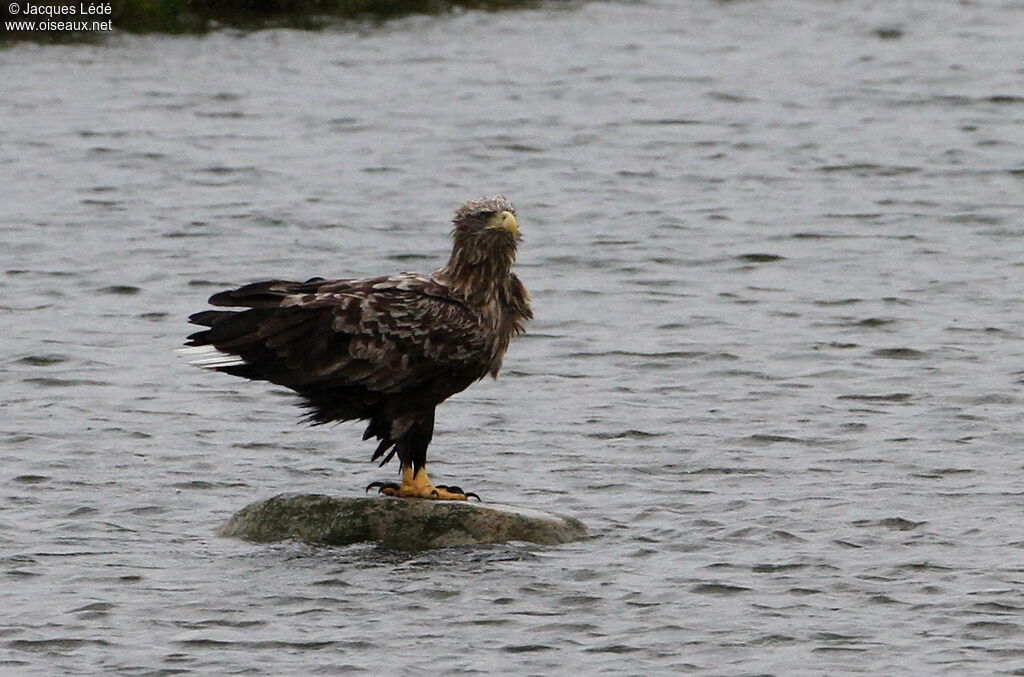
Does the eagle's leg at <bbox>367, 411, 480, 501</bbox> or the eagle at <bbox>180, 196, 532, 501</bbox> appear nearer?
the eagle at <bbox>180, 196, 532, 501</bbox>

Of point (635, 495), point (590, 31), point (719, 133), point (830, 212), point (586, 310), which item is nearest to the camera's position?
point (635, 495)

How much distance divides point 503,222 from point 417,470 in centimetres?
153

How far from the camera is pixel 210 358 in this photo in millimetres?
12492

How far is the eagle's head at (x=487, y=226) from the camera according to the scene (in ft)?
41.3

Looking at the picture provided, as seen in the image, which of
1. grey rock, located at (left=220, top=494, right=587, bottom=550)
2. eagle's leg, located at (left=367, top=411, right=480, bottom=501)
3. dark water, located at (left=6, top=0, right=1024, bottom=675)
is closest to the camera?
dark water, located at (left=6, top=0, right=1024, bottom=675)

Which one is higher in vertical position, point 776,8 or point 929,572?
point 776,8

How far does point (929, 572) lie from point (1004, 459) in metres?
2.52

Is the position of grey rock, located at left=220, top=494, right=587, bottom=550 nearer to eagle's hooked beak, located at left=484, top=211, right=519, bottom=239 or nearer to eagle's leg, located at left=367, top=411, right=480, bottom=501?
eagle's leg, located at left=367, top=411, right=480, bottom=501

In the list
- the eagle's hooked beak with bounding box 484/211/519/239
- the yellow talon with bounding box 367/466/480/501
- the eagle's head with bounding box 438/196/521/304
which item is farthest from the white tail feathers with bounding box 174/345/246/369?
the eagle's hooked beak with bounding box 484/211/519/239

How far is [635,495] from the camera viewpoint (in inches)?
537

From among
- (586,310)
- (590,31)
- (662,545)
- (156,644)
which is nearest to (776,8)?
(590,31)

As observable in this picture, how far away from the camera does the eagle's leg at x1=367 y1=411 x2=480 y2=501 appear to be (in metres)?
12.7

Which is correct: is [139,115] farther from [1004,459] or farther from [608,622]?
[608,622]

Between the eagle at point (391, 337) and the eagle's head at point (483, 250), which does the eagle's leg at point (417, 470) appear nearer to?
the eagle at point (391, 337)
